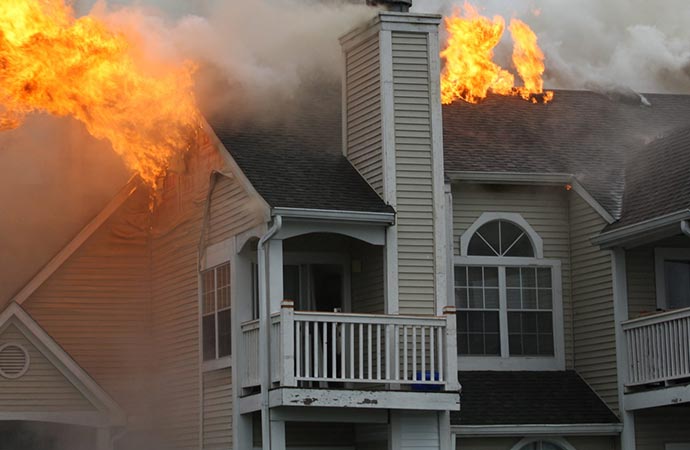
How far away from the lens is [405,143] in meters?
24.3

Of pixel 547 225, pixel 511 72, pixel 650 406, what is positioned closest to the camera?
pixel 650 406

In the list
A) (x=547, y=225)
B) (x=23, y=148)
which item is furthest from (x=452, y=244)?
(x=23, y=148)

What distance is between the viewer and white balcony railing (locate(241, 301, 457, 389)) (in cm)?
2239

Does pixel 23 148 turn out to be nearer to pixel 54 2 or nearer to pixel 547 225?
pixel 54 2

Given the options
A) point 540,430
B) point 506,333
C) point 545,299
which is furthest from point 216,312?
point 545,299

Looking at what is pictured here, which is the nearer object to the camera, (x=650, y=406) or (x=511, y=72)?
(x=650, y=406)

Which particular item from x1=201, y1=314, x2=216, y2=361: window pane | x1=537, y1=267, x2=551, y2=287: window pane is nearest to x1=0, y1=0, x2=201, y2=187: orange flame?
x1=201, y1=314, x2=216, y2=361: window pane

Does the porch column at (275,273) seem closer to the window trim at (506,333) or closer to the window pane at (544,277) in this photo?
the window trim at (506,333)

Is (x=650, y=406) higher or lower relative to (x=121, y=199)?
lower

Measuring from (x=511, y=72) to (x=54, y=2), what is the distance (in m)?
8.58

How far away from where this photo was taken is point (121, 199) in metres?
27.3

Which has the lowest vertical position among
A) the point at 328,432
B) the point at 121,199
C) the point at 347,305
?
the point at 328,432

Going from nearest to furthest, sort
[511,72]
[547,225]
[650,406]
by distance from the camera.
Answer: [650,406] < [547,225] < [511,72]

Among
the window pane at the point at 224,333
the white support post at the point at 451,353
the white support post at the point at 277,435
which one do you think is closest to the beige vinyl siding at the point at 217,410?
the window pane at the point at 224,333
